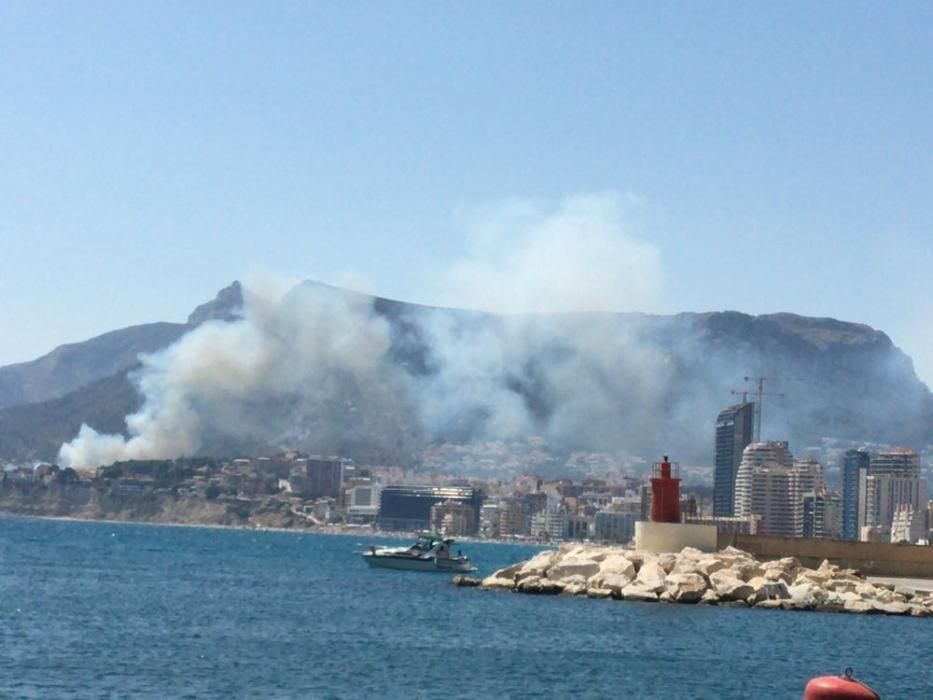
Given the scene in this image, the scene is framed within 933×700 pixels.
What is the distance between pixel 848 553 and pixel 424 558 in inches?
1235

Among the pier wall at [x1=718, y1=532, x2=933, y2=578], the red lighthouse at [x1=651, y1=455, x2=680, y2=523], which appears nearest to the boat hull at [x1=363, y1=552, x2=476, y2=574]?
the pier wall at [x1=718, y1=532, x2=933, y2=578]

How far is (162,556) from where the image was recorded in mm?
118500

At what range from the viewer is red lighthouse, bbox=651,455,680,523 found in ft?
228

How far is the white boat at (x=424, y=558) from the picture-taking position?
327ft

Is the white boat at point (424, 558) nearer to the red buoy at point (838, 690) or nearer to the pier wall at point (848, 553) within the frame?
the pier wall at point (848, 553)

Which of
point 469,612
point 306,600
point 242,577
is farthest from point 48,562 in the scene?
point 469,612

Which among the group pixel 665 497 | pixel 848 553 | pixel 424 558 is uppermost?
pixel 665 497

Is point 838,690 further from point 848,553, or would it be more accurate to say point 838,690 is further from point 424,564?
point 424,564

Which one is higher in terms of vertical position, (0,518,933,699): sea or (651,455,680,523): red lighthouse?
(651,455,680,523): red lighthouse

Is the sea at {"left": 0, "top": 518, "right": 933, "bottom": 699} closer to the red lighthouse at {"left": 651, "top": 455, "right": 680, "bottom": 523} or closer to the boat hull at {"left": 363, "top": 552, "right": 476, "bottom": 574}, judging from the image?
the red lighthouse at {"left": 651, "top": 455, "right": 680, "bottom": 523}

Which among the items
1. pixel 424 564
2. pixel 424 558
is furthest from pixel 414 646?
pixel 424 558

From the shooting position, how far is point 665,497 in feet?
232

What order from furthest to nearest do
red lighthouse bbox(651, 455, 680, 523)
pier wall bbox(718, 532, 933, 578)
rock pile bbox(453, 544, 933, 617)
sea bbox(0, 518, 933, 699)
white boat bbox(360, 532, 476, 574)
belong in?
white boat bbox(360, 532, 476, 574)
pier wall bbox(718, 532, 933, 578)
red lighthouse bbox(651, 455, 680, 523)
rock pile bbox(453, 544, 933, 617)
sea bbox(0, 518, 933, 699)

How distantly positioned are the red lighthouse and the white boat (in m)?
29.6
